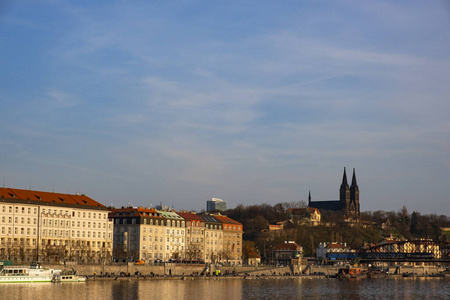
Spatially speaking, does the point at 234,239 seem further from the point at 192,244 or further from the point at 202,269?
the point at 202,269

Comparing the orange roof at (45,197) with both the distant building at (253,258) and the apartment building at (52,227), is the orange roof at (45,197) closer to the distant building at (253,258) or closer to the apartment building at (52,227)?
the apartment building at (52,227)

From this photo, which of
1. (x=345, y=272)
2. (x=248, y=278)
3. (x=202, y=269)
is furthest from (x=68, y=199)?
(x=345, y=272)

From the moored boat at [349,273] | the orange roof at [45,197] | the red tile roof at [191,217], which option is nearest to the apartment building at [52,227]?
the orange roof at [45,197]

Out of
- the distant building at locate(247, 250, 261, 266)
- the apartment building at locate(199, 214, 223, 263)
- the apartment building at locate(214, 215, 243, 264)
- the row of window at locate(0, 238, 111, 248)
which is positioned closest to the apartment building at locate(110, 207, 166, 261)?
the row of window at locate(0, 238, 111, 248)

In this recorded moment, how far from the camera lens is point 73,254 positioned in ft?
424

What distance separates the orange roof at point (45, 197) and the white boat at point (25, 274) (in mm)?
25078

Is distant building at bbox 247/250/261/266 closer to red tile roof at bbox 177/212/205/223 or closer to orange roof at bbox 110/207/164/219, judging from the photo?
red tile roof at bbox 177/212/205/223

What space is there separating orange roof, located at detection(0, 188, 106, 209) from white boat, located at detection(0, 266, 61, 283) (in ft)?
82.3

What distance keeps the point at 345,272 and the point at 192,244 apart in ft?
145

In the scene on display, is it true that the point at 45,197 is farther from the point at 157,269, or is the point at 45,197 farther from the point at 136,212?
the point at 157,269

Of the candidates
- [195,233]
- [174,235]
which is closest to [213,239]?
[195,233]

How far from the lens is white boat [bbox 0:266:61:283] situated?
101 m

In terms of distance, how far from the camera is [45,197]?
135 metres

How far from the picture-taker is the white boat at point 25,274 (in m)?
101
